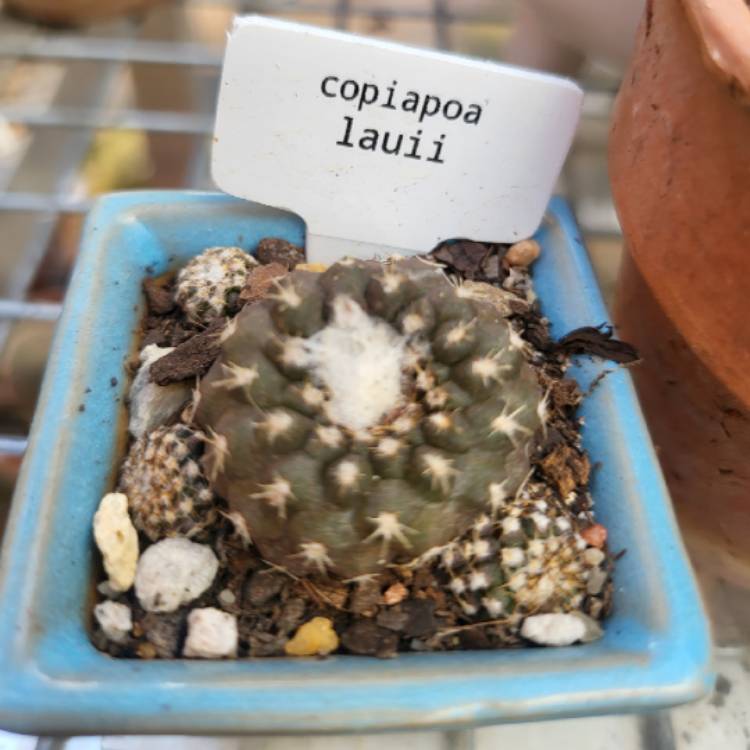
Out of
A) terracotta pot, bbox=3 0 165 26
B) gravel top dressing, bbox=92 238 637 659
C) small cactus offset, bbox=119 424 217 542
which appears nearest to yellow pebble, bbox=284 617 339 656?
gravel top dressing, bbox=92 238 637 659

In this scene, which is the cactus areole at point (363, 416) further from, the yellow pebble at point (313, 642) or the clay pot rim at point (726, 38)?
the clay pot rim at point (726, 38)

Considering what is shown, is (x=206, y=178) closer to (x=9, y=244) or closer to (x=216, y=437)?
(x=9, y=244)

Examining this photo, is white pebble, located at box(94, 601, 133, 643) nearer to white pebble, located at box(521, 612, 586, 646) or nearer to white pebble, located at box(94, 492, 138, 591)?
white pebble, located at box(94, 492, 138, 591)

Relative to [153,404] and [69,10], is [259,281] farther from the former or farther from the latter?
[69,10]

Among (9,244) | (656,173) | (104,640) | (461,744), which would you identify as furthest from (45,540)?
(9,244)

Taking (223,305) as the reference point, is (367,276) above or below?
above

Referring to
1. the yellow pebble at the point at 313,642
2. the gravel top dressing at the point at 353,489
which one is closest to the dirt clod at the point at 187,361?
the gravel top dressing at the point at 353,489
